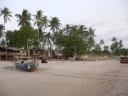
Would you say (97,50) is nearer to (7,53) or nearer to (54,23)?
(54,23)

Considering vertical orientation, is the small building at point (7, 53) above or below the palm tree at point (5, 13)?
below

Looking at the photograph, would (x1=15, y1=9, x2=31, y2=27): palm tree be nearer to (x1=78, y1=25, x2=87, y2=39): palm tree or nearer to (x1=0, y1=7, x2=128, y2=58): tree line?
(x1=0, y1=7, x2=128, y2=58): tree line

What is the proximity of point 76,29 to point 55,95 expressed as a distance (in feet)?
214

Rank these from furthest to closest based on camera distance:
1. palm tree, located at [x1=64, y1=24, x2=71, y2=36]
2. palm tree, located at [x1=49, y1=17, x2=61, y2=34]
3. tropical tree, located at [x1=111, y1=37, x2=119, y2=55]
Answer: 1. tropical tree, located at [x1=111, y1=37, x2=119, y2=55]
2. palm tree, located at [x1=64, y1=24, x2=71, y2=36]
3. palm tree, located at [x1=49, y1=17, x2=61, y2=34]

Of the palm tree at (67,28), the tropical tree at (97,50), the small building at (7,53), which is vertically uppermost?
the palm tree at (67,28)

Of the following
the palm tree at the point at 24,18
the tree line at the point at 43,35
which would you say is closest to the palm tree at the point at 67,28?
the tree line at the point at 43,35

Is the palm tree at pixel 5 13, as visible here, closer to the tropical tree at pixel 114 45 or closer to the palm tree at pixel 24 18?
the palm tree at pixel 24 18

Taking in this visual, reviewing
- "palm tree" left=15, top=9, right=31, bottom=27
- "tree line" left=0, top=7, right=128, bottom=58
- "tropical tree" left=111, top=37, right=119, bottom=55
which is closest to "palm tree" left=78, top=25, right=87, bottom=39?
"tree line" left=0, top=7, right=128, bottom=58

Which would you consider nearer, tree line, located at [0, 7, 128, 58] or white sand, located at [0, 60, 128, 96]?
white sand, located at [0, 60, 128, 96]

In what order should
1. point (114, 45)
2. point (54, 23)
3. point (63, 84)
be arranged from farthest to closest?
point (114, 45), point (54, 23), point (63, 84)

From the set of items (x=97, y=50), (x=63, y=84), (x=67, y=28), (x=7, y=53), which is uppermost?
(x=67, y=28)

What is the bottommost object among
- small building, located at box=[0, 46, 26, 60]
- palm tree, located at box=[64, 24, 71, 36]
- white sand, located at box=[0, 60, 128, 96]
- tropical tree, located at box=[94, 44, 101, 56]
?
white sand, located at box=[0, 60, 128, 96]

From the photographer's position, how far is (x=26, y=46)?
6088cm

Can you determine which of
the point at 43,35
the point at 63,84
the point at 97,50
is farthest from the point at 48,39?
the point at 63,84
